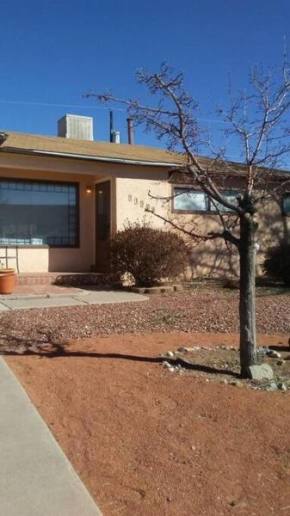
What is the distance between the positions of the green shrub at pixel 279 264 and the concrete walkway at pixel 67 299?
12.5 ft

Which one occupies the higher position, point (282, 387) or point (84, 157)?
point (84, 157)

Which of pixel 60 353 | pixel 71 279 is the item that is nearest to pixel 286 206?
pixel 71 279

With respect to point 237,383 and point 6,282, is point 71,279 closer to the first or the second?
point 6,282

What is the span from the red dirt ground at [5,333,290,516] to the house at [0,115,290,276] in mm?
7963

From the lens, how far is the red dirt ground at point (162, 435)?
3.09 m

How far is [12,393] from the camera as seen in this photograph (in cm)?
477

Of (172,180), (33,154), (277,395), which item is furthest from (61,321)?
(172,180)

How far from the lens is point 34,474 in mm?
3270

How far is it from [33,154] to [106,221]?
2.76 m

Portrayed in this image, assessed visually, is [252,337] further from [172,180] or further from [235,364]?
[172,180]

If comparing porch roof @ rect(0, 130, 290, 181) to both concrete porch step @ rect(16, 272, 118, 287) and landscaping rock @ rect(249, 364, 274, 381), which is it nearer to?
concrete porch step @ rect(16, 272, 118, 287)

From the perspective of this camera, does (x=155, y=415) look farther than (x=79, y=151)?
No

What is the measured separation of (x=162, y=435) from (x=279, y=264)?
980 cm

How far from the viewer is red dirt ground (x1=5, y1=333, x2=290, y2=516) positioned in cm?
A: 309
